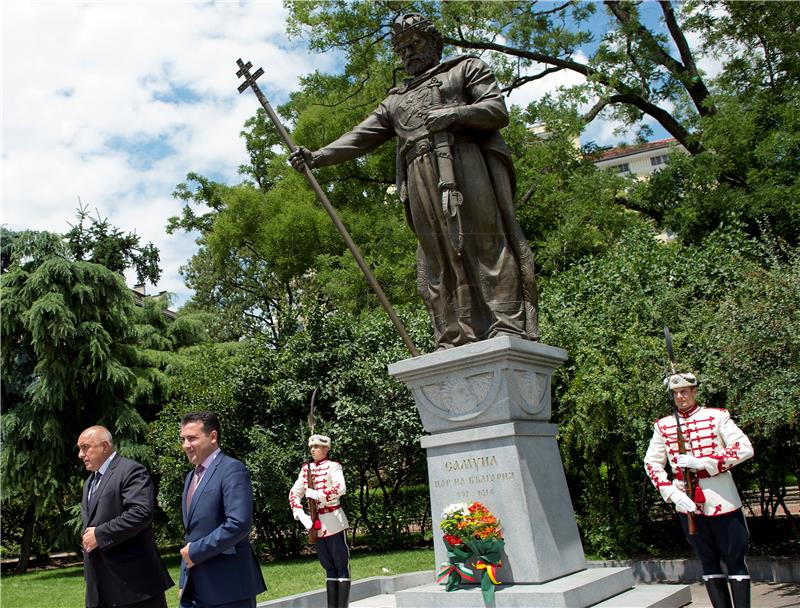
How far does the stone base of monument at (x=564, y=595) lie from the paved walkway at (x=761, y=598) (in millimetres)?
1134

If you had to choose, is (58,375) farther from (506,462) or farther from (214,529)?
(214,529)

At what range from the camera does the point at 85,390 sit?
75.4ft

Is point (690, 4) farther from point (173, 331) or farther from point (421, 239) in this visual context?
point (173, 331)

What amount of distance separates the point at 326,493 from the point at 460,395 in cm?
281

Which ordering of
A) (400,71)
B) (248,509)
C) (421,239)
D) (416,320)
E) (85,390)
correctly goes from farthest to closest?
1. (85,390)
2. (400,71)
3. (416,320)
4. (421,239)
5. (248,509)

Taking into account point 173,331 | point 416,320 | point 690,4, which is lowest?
point 416,320

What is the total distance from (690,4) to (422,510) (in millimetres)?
14284

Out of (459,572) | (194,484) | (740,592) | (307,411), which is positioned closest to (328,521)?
(459,572)

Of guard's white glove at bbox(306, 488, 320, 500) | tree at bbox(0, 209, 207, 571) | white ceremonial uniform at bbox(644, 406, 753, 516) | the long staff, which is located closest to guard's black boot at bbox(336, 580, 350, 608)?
guard's white glove at bbox(306, 488, 320, 500)

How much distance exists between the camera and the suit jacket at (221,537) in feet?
14.2

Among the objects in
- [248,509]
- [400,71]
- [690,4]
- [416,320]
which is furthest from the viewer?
[400,71]

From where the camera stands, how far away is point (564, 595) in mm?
5723

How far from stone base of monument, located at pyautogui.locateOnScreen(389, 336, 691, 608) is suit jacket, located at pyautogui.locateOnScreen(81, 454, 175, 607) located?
2318mm

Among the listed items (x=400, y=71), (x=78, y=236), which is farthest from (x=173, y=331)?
(x=400, y=71)
